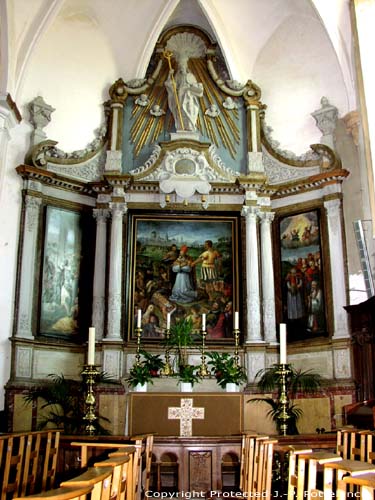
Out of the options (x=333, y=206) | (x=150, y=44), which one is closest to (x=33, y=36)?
(x=150, y=44)

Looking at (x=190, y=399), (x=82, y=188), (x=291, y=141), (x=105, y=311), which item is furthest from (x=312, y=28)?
(x=190, y=399)

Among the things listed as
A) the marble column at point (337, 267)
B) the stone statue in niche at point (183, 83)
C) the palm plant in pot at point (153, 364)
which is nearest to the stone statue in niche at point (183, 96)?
the stone statue in niche at point (183, 83)

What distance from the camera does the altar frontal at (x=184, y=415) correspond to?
8734 millimetres

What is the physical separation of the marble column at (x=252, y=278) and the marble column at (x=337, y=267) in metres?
1.37

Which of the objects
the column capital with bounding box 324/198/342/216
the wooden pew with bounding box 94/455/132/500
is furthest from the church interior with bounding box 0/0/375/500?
the wooden pew with bounding box 94/455/132/500

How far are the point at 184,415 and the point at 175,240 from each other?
455cm

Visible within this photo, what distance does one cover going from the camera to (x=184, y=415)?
345 inches

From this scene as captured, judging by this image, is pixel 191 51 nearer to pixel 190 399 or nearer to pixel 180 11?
pixel 180 11

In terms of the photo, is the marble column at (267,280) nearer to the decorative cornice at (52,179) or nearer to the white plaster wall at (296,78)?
the white plaster wall at (296,78)

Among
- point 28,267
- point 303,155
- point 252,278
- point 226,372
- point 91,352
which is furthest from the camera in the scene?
point 303,155

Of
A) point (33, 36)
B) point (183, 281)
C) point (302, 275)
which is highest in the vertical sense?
point (33, 36)

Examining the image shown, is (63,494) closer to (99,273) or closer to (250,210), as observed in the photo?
(99,273)

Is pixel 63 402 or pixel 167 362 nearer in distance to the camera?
pixel 63 402

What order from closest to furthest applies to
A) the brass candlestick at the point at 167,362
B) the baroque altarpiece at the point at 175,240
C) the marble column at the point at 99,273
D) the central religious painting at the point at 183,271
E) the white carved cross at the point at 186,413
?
the white carved cross at the point at 186,413 → the brass candlestick at the point at 167,362 → the baroque altarpiece at the point at 175,240 → the marble column at the point at 99,273 → the central religious painting at the point at 183,271
